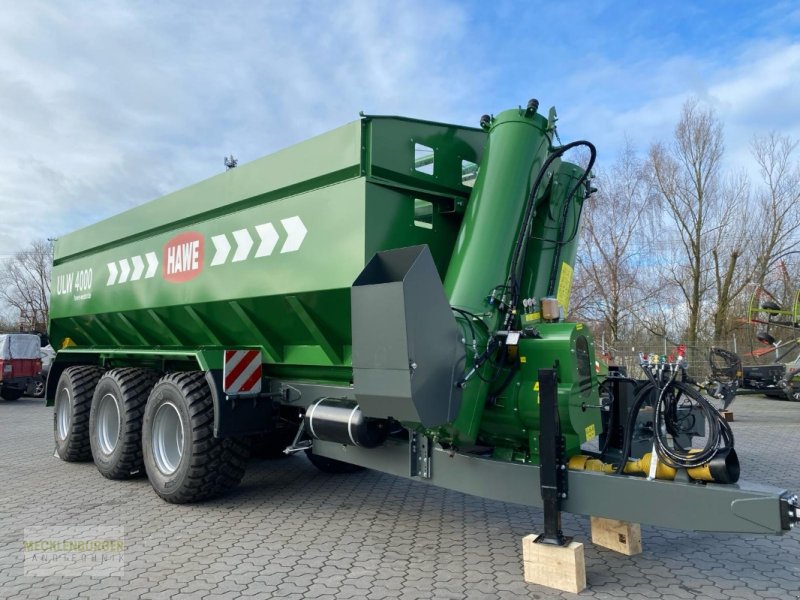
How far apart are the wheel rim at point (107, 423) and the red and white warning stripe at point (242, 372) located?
2.32 m

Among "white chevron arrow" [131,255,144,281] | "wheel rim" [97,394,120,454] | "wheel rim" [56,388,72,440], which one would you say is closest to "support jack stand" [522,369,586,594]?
"white chevron arrow" [131,255,144,281]

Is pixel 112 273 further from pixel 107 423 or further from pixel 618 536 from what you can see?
pixel 618 536

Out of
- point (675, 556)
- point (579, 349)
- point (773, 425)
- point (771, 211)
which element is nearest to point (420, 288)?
point (579, 349)

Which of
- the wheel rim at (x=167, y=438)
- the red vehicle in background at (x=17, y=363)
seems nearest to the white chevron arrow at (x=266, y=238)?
the wheel rim at (x=167, y=438)

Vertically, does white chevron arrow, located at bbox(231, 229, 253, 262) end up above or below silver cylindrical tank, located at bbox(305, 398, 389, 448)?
above

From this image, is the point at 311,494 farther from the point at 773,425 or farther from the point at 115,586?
the point at 773,425

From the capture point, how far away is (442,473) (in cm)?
388

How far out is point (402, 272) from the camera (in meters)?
3.36

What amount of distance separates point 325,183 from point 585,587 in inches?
119

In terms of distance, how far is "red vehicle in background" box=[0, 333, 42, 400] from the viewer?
16.8 m

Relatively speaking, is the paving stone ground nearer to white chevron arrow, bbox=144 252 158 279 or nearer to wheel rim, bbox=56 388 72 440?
wheel rim, bbox=56 388 72 440

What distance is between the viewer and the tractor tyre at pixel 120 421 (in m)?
6.27

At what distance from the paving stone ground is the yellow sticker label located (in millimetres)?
1688

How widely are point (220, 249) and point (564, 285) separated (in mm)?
2888
